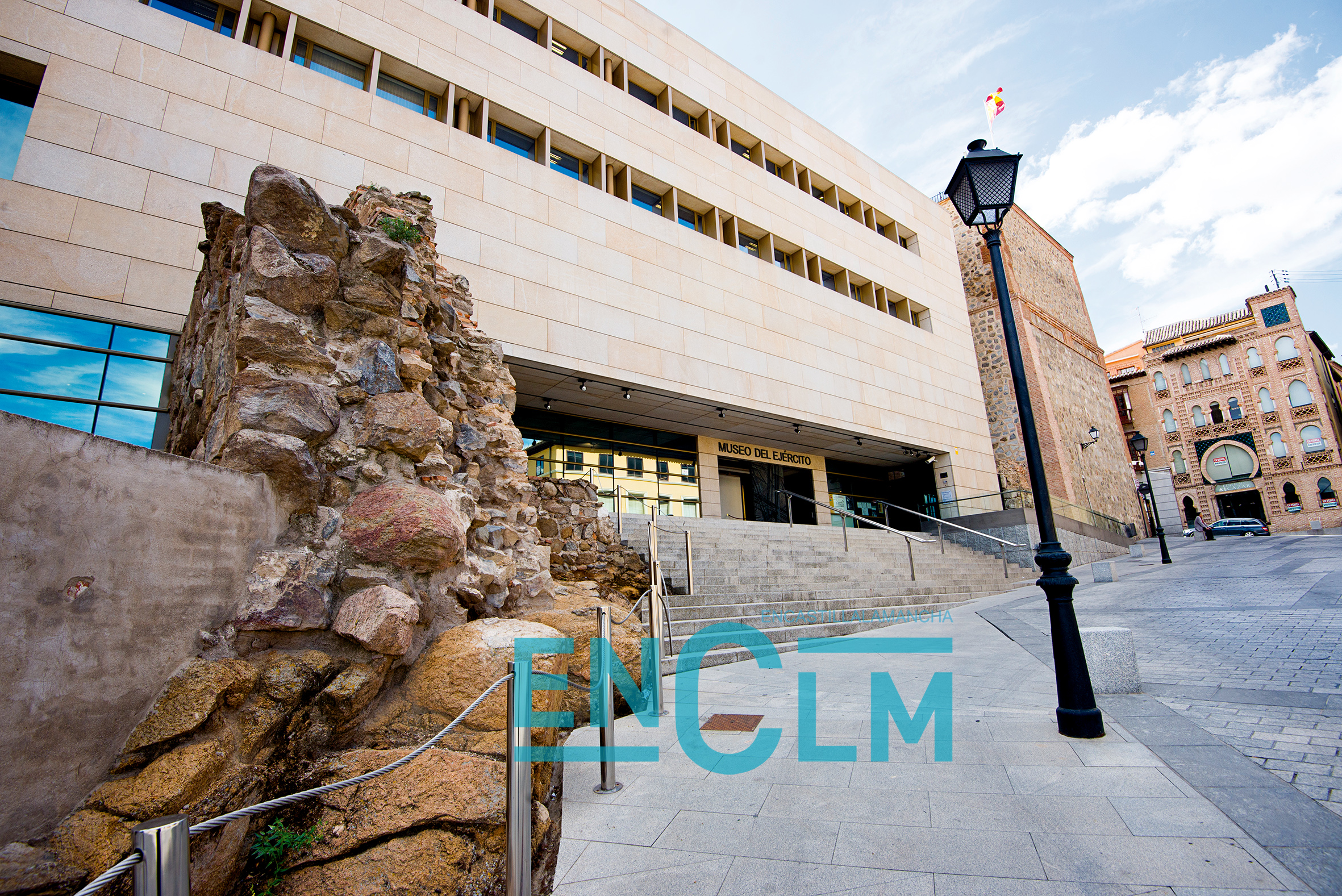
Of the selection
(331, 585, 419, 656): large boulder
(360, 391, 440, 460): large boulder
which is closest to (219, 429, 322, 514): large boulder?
(360, 391, 440, 460): large boulder

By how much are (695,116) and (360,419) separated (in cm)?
1825

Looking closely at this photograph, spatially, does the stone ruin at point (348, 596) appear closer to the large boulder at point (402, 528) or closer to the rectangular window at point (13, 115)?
the large boulder at point (402, 528)

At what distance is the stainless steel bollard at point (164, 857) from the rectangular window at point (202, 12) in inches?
578

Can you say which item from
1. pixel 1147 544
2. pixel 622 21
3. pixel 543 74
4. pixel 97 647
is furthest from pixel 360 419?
pixel 1147 544

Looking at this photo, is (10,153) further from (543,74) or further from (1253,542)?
(1253,542)

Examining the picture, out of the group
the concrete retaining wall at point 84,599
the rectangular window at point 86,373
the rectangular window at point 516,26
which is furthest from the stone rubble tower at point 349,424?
the rectangular window at point 516,26

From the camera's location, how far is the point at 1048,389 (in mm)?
28859

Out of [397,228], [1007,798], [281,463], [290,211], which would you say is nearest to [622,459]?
[397,228]

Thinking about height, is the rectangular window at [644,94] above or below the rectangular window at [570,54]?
above

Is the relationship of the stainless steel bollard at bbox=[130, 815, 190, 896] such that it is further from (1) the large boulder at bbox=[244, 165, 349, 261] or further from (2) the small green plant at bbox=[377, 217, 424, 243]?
(2) the small green plant at bbox=[377, 217, 424, 243]

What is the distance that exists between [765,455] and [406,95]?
14.8 metres

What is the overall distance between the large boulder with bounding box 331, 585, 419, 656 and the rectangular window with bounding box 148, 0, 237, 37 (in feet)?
42.8

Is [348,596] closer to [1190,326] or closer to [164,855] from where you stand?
[164,855]

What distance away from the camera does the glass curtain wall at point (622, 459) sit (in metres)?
16.4
